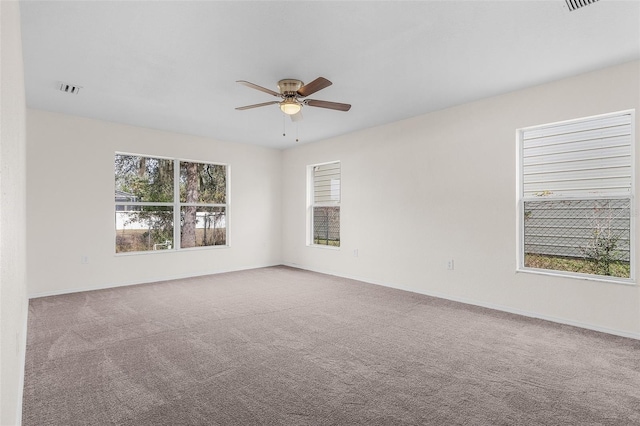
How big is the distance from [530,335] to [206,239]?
5.38 m

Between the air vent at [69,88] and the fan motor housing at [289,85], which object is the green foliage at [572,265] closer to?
the fan motor housing at [289,85]

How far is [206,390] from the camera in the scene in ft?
7.52

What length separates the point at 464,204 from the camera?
4.54 metres

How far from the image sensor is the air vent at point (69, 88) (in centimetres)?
377

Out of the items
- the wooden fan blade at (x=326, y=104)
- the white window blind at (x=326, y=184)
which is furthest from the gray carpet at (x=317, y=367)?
the white window blind at (x=326, y=184)

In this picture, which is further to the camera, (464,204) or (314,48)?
(464,204)

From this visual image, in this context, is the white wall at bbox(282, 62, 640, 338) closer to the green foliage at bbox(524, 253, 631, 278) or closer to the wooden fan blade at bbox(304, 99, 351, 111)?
the green foliage at bbox(524, 253, 631, 278)

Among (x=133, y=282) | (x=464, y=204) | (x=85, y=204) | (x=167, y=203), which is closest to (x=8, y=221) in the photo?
(x=85, y=204)

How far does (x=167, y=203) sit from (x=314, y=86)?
4.01 meters

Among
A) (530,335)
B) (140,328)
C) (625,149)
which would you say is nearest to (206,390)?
(140,328)

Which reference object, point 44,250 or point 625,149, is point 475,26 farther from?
point 44,250

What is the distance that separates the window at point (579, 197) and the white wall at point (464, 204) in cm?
16

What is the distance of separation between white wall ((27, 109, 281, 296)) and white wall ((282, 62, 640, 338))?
2759 mm

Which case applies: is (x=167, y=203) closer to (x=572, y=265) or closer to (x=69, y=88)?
(x=69, y=88)
